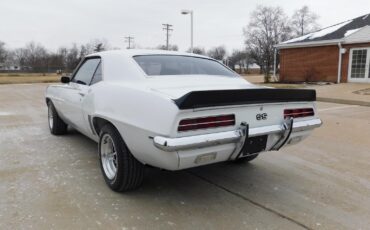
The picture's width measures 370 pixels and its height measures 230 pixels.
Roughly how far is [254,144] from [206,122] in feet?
2.02

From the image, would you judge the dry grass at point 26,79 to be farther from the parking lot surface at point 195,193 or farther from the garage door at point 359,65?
the parking lot surface at point 195,193

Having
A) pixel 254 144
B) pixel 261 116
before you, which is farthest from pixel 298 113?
pixel 254 144

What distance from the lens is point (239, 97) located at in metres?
3.01

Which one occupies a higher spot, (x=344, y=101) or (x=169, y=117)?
(x=169, y=117)

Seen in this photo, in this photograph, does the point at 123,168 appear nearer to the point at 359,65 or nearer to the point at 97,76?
the point at 97,76

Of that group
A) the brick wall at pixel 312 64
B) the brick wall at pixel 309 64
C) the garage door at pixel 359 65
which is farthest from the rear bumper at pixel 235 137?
the brick wall at pixel 309 64

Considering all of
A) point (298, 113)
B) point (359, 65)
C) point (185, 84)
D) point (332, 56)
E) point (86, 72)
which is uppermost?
point (332, 56)

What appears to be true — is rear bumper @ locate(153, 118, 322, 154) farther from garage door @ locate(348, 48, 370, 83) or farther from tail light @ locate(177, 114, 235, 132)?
garage door @ locate(348, 48, 370, 83)

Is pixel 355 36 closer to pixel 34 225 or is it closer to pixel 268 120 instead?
pixel 268 120

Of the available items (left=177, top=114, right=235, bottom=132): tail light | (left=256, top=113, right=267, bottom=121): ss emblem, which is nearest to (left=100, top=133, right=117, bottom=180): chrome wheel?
(left=177, top=114, right=235, bottom=132): tail light

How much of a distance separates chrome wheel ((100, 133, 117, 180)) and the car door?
682 millimetres

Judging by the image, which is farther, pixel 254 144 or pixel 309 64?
pixel 309 64

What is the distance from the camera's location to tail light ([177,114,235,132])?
2.76 meters

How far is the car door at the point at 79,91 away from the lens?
4.47 meters
